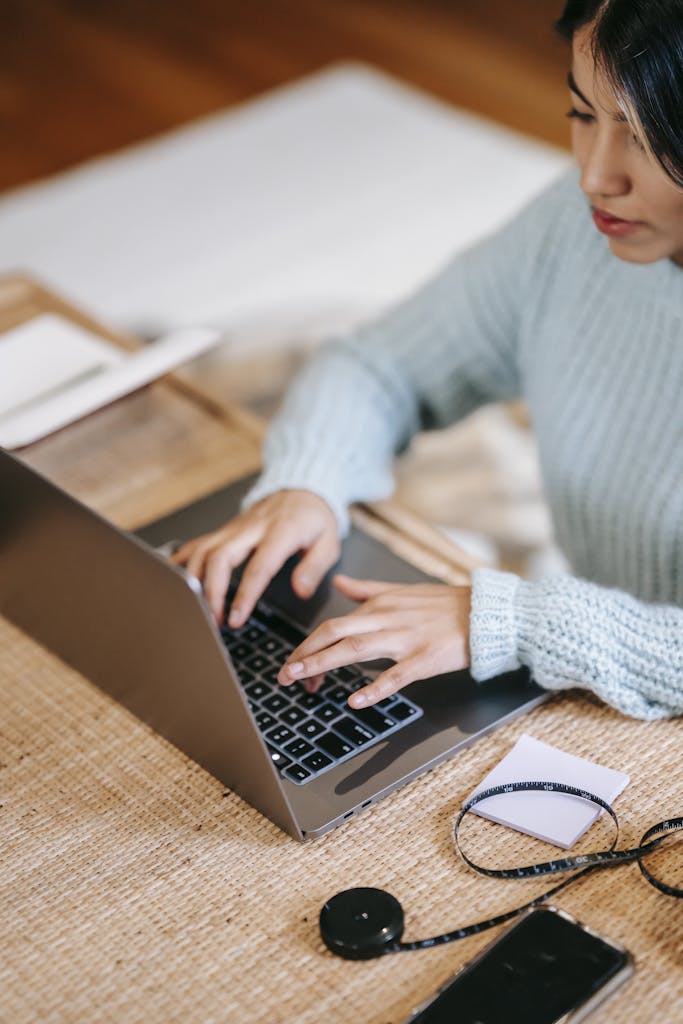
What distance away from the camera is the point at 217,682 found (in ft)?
2.49

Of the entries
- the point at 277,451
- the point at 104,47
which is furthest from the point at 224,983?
the point at 104,47

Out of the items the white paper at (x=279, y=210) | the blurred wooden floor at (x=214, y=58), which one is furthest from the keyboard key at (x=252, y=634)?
the blurred wooden floor at (x=214, y=58)

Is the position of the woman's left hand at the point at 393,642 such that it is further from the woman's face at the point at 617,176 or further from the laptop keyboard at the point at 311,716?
the woman's face at the point at 617,176

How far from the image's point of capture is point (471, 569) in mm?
1078

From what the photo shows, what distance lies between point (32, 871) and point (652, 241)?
64 centimetres

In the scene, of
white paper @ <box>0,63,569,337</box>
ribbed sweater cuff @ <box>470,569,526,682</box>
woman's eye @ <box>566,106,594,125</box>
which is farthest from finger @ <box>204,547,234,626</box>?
white paper @ <box>0,63,569,337</box>

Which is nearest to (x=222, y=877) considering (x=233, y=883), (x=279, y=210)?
(x=233, y=883)

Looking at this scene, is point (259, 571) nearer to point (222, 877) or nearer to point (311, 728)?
point (311, 728)

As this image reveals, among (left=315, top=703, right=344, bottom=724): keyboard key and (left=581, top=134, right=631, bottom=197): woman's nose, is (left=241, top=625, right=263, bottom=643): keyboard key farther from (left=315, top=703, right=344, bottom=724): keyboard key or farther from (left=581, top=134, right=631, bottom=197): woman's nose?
(left=581, top=134, right=631, bottom=197): woman's nose

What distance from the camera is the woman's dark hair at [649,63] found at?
90 cm

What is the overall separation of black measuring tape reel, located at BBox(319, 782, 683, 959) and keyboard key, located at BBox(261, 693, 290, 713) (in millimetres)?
160

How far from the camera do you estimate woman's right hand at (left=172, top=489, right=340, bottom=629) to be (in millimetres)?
1031

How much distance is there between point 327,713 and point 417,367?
49 cm

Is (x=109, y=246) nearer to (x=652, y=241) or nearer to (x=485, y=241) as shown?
(x=485, y=241)
